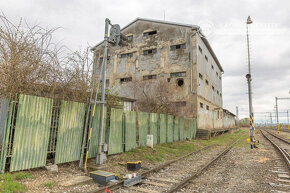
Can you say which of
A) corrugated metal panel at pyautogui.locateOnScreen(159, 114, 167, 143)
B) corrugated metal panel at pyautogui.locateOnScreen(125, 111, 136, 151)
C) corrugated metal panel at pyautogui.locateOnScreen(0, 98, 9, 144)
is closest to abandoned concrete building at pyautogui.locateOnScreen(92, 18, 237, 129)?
corrugated metal panel at pyautogui.locateOnScreen(159, 114, 167, 143)

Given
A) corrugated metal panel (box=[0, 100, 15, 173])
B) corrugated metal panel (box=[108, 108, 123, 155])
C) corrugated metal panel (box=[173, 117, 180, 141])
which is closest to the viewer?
corrugated metal panel (box=[0, 100, 15, 173])

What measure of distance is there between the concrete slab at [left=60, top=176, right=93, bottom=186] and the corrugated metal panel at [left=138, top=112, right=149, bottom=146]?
547 cm

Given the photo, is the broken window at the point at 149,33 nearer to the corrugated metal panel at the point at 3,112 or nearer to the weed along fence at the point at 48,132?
the weed along fence at the point at 48,132

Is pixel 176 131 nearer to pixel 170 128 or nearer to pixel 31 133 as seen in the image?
pixel 170 128

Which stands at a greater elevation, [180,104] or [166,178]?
[180,104]

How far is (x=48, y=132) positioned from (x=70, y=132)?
83cm

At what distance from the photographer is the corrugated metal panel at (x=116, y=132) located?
8.50m

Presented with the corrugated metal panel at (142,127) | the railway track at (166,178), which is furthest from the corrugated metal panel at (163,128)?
the railway track at (166,178)

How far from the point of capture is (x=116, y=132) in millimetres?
8820

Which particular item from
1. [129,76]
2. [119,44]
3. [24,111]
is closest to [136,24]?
[129,76]

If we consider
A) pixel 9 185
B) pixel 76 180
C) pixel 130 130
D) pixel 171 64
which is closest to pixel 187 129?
pixel 171 64

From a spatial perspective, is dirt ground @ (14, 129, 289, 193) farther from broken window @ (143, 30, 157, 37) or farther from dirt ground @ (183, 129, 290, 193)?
broken window @ (143, 30, 157, 37)

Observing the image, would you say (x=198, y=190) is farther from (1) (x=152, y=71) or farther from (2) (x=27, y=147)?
Answer: (1) (x=152, y=71)

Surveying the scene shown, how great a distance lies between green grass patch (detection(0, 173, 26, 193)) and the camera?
14.0ft
